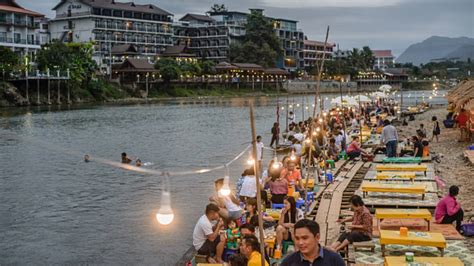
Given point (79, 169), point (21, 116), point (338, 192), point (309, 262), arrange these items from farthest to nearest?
point (21, 116) < point (79, 169) < point (338, 192) < point (309, 262)

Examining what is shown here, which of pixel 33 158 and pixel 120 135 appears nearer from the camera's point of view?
pixel 33 158

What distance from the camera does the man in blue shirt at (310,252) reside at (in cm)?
475

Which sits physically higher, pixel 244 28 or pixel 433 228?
pixel 244 28

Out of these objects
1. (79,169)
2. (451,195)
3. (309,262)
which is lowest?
(79,169)

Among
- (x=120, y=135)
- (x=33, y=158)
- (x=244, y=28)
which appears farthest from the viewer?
(x=244, y=28)

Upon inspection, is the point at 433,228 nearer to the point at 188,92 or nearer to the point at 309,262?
the point at 309,262

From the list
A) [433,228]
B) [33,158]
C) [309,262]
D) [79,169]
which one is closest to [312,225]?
[309,262]

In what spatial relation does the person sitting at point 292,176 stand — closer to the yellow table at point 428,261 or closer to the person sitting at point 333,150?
the yellow table at point 428,261

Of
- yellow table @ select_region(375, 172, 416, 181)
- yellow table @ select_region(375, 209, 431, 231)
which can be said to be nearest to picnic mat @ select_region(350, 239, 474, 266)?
yellow table @ select_region(375, 209, 431, 231)

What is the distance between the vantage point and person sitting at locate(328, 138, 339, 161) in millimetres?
21369

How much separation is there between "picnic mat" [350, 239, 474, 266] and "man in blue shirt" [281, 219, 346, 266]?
4920 mm

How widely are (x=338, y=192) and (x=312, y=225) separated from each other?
425 inches

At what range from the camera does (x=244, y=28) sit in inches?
5098

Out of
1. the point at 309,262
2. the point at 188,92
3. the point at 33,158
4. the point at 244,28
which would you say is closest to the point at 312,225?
the point at 309,262
